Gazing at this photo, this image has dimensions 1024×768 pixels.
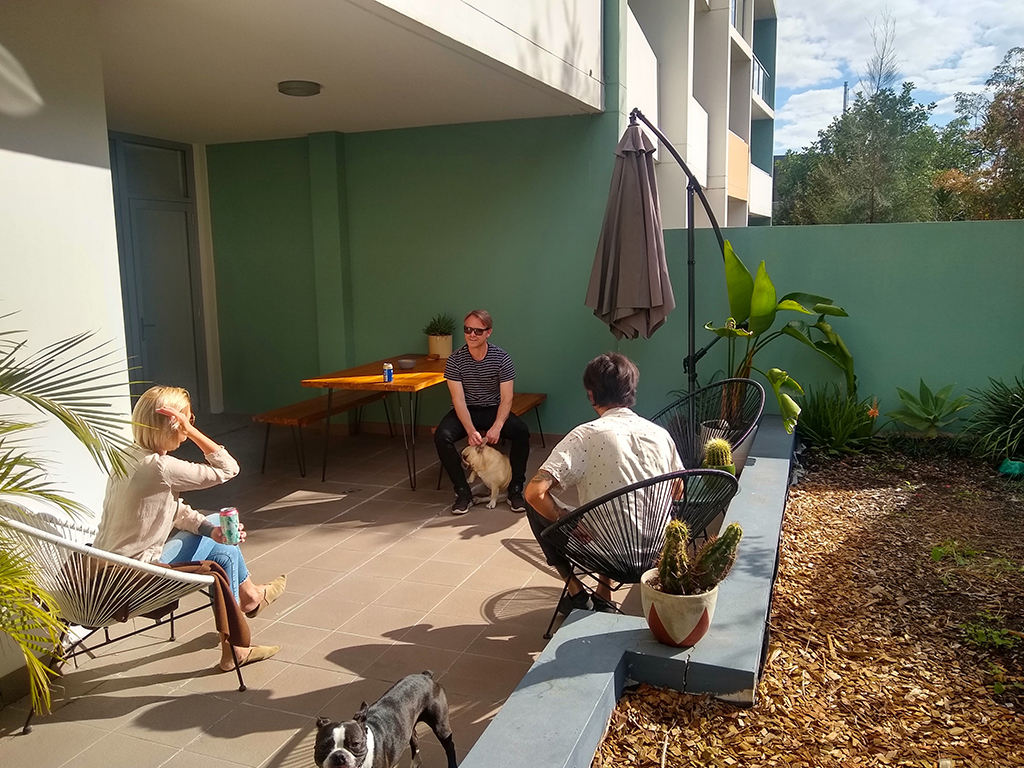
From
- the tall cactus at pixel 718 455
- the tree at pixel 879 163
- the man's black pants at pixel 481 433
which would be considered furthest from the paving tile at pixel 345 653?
the tree at pixel 879 163

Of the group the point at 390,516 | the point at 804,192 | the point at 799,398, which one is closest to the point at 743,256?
the point at 799,398

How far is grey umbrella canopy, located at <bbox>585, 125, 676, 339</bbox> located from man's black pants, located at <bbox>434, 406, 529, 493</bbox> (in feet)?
4.12

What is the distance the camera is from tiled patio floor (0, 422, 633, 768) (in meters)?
2.83

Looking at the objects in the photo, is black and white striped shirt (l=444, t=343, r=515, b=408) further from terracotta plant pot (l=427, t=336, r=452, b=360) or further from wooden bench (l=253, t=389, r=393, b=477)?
terracotta plant pot (l=427, t=336, r=452, b=360)

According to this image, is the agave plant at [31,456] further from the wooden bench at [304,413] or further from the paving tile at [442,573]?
the wooden bench at [304,413]

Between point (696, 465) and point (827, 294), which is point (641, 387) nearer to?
point (827, 294)

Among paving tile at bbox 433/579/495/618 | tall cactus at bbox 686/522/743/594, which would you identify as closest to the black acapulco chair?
tall cactus at bbox 686/522/743/594

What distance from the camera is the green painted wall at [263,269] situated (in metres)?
7.98

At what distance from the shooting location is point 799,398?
6449 millimetres

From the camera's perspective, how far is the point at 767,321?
20.1 feet

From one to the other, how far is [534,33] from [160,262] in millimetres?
4520

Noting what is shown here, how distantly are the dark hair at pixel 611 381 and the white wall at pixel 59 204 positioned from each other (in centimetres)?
186

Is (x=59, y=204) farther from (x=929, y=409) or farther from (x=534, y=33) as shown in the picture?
(x=929, y=409)

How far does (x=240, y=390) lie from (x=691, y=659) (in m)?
7.03
